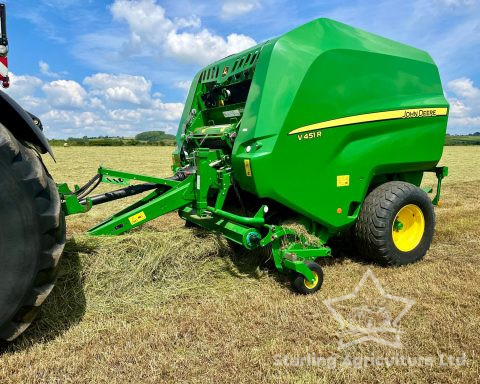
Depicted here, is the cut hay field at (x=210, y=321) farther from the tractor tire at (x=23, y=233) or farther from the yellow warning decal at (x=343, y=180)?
the yellow warning decal at (x=343, y=180)

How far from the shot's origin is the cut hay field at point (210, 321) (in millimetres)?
2490

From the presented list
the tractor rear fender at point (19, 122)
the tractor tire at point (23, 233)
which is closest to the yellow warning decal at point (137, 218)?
the tractor rear fender at point (19, 122)

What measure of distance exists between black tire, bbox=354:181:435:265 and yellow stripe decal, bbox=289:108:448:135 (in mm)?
709

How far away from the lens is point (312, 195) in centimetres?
400

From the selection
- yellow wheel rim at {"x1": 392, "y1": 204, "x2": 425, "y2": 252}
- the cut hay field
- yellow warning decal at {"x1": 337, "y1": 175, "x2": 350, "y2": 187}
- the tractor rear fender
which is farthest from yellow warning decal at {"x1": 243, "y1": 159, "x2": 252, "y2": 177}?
yellow wheel rim at {"x1": 392, "y1": 204, "x2": 425, "y2": 252}

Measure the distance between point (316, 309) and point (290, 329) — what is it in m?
0.38

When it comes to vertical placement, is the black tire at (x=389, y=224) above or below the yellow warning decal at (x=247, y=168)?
below

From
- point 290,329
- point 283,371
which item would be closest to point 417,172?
point 290,329

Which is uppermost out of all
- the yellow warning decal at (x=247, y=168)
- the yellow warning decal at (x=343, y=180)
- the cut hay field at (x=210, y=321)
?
the yellow warning decal at (x=247, y=168)

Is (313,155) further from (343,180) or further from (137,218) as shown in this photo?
(137,218)

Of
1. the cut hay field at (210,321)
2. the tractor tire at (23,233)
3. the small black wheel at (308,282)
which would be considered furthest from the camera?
the small black wheel at (308,282)

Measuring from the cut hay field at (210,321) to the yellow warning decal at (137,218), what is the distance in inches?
5.0

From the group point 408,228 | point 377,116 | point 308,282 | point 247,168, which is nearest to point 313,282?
point 308,282

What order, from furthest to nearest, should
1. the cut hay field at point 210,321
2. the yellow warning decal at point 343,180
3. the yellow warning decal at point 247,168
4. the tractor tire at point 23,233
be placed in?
the yellow warning decal at point 343,180, the yellow warning decal at point 247,168, the cut hay field at point 210,321, the tractor tire at point 23,233
